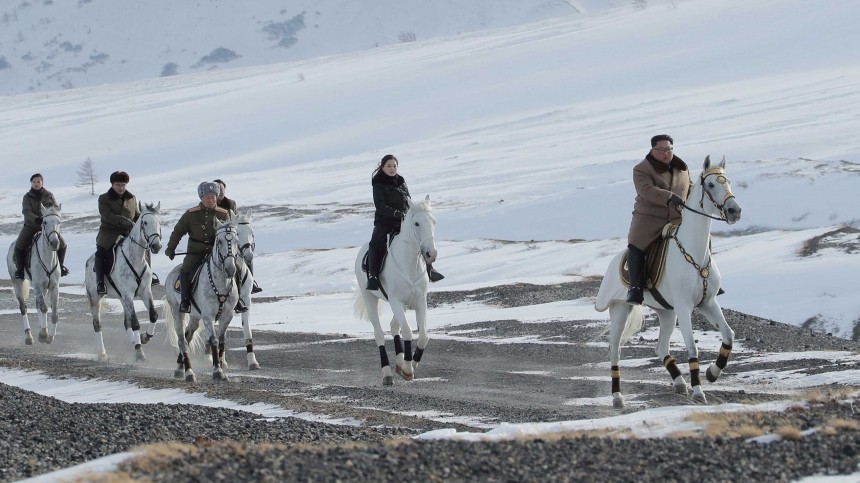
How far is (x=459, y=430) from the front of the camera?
41.7 ft

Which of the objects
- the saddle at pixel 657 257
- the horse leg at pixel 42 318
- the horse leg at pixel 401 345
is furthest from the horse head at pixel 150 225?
the saddle at pixel 657 257

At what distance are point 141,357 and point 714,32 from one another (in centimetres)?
11562

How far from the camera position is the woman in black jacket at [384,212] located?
18281 millimetres

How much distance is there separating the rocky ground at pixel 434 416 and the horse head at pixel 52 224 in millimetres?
2360

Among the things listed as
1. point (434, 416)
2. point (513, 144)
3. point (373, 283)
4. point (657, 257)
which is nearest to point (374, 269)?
point (373, 283)

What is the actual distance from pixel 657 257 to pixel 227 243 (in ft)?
22.7

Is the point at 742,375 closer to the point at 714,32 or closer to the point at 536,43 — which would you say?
the point at 714,32

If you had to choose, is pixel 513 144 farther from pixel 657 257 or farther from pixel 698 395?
pixel 698 395

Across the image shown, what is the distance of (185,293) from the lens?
764 inches

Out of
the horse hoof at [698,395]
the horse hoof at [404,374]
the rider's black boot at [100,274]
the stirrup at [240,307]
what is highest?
the rider's black boot at [100,274]

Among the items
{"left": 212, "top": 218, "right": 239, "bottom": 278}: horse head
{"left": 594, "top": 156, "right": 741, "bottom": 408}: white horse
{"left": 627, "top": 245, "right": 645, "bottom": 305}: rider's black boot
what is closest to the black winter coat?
{"left": 212, "top": 218, "right": 239, "bottom": 278}: horse head

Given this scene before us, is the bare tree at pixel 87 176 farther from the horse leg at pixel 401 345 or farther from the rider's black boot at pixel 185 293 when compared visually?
the horse leg at pixel 401 345

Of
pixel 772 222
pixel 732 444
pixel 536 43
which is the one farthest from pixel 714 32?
pixel 732 444

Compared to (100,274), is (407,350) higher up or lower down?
lower down
